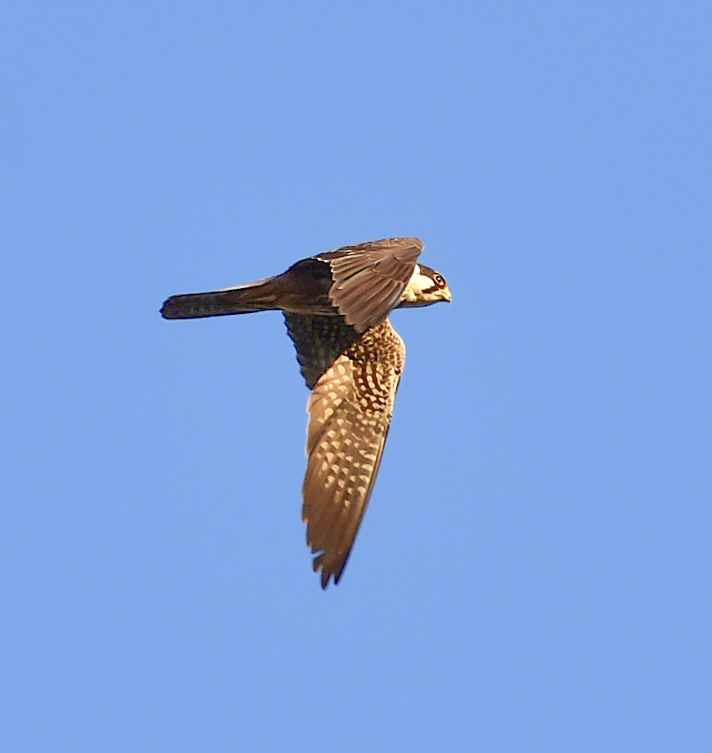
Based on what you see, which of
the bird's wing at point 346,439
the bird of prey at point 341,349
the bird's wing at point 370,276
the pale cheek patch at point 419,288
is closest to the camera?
the bird's wing at point 370,276

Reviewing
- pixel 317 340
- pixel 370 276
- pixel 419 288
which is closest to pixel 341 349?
pixel 317 340

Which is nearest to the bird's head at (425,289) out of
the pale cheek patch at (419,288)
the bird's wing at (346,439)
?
the pale cheek patch at (419,288)

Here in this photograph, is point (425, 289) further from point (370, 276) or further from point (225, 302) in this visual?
point (370, 276)

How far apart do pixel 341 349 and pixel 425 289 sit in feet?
3.16

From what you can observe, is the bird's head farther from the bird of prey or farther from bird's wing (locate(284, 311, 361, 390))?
bird's wing (locate(284, 311, 361, 390))

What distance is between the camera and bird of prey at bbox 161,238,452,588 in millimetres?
9992

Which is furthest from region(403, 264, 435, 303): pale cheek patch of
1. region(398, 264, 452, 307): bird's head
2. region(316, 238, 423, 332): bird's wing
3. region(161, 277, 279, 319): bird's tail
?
region(316, 238, 423, 332): bird's wing

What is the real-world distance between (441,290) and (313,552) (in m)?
2.98

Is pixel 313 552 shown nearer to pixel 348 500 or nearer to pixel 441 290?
pixel 348 500

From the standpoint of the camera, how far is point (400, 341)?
1151 cm

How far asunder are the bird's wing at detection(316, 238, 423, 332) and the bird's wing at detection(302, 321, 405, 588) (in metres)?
1.09

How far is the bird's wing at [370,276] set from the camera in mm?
9625

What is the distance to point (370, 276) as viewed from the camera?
32.7 ft

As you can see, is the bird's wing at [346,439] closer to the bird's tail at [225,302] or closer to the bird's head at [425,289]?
the bird's head at [425,289]
